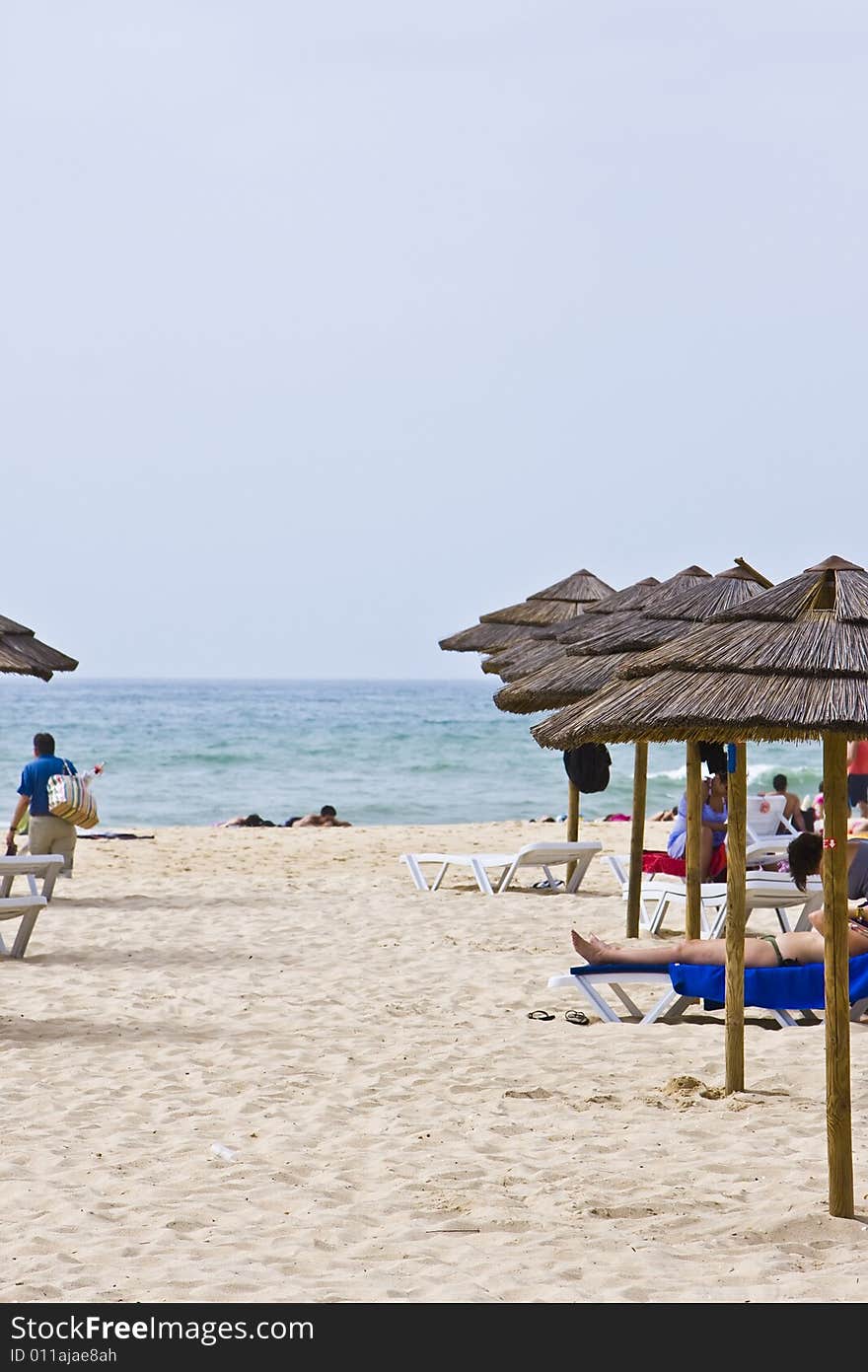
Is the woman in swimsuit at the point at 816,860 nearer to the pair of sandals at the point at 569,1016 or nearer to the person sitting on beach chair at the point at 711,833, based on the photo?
the pair of sandals at the point at 569,1016

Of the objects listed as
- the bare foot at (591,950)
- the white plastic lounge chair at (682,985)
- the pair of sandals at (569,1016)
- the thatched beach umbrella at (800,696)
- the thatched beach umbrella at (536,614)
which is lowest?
the pair of sandals at (569,1016)

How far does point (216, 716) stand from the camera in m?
74.2

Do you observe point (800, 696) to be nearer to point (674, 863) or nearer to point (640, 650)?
point (640, 650)

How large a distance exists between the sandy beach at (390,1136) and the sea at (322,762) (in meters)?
9.29

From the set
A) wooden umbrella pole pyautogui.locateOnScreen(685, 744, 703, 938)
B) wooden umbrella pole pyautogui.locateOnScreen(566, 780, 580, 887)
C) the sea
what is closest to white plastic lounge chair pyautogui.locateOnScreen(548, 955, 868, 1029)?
wooden umbrella pole pyautogui.locateOnScreen(685, 744, 703, 938)

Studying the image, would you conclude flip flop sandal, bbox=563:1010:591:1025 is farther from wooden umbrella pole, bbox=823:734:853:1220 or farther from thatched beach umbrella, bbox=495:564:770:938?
wooden umbrella pole, bbox=823:734:853:1220

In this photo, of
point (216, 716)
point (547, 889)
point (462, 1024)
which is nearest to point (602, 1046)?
point (462, 1024)

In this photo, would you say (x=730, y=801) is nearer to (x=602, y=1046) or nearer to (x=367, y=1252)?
(x=602, y=1046)

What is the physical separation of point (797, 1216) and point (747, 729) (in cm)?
141

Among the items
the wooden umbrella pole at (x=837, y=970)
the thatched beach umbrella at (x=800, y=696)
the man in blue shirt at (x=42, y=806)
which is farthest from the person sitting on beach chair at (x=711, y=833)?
the wooden umbrella pole at (x=837, y=970)

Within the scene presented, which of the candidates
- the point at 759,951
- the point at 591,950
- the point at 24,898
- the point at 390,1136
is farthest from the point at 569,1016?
the point at 24,898

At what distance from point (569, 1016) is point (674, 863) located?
4351 millimetres

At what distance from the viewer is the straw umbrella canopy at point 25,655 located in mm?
9039

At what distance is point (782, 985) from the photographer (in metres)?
7.09
